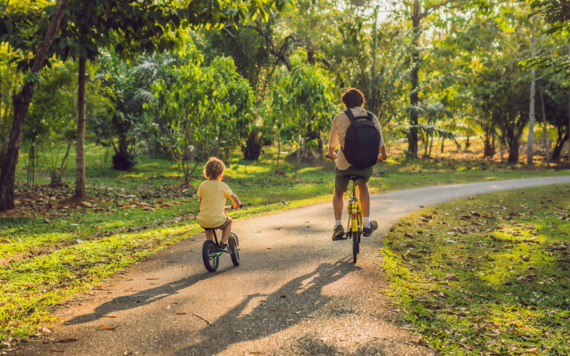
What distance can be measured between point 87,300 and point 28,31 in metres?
7.87

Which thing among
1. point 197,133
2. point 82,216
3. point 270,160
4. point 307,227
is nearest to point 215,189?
point 307,227

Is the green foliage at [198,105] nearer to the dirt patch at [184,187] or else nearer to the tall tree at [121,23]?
the dirt patch at [184,187]

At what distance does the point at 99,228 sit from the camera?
32.0 feet

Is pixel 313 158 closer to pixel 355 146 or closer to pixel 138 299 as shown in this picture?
pixel 355 146

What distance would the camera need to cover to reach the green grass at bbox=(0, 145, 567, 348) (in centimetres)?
525

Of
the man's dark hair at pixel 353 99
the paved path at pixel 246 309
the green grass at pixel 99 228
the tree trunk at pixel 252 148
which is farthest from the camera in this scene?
the tree trunk at pixel 252 148

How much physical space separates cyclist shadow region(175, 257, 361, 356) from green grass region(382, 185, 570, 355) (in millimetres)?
910

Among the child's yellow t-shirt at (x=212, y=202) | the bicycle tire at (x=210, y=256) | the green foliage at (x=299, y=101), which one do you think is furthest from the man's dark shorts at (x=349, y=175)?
the green foliage at (x=299, y=101)

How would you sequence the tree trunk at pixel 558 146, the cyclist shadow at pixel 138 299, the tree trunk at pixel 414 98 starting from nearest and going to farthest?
1. the cyclist shadow at pixel 138 299
2. the tree trunk at pixel 558 146
3. the tree trunk at pixel 414 98

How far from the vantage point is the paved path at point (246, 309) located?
387 cm

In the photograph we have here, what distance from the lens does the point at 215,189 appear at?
5.89 meters

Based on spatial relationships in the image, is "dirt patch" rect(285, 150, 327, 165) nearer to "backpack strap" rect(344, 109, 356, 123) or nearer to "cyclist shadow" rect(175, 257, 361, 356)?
"backpack strap" rect(344, 109, 356, 123)

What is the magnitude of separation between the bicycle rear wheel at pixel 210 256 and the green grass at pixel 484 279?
2263mm

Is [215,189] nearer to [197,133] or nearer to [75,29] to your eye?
[75,29]
